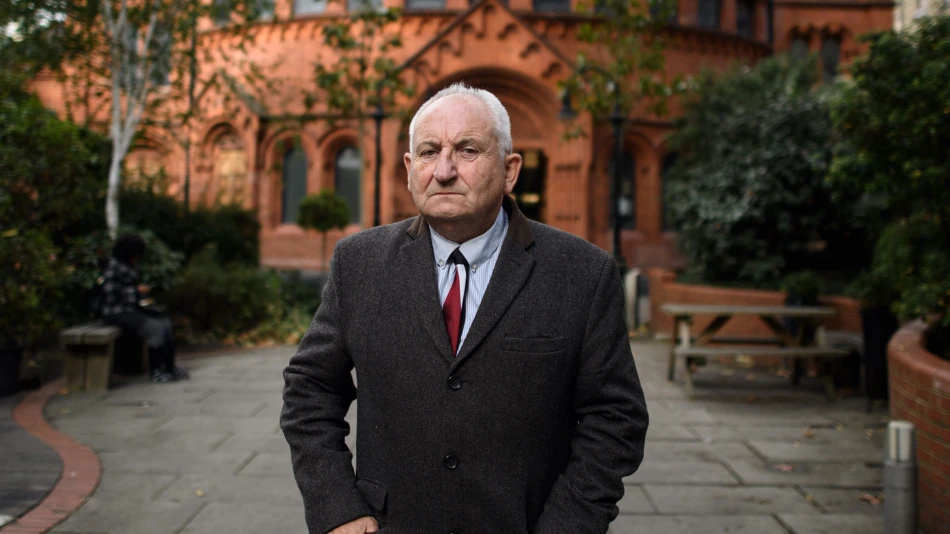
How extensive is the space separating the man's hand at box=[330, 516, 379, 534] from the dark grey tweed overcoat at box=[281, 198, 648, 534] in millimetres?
27

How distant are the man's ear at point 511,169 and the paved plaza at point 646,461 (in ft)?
9.11

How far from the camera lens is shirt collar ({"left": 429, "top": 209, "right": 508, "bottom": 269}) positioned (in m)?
2.20

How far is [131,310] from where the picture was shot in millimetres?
8695

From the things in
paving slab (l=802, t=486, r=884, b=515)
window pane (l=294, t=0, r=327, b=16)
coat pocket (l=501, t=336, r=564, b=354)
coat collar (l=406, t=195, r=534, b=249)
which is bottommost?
paving slab (l=802, t=486, r=884, b=515)

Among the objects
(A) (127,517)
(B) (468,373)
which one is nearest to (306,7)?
(A) (127,517)

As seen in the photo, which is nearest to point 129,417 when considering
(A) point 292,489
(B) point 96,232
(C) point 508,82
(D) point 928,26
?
(A) point 292,489

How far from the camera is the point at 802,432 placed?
664cm

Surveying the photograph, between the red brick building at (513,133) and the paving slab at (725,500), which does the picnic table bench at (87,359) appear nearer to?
the paving slab at (725,500)

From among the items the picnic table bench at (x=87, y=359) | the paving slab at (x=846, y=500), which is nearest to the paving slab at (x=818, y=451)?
the paving slab at (x=846, y=500)

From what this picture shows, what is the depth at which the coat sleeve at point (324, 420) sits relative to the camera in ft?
6.86

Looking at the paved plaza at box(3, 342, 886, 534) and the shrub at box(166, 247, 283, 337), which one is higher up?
the shrub at box(166, 247, 283, 337)

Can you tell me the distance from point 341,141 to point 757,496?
2107 centimetres

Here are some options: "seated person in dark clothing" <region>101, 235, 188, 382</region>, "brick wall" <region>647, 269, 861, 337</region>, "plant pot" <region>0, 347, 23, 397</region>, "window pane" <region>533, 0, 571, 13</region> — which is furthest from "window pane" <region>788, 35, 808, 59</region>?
"plant pot" <region>0, 347, 23, 397</region>

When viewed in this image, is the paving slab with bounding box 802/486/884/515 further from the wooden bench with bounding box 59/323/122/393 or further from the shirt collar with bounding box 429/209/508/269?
the wooden bench with bounding box 59/323/122/393
